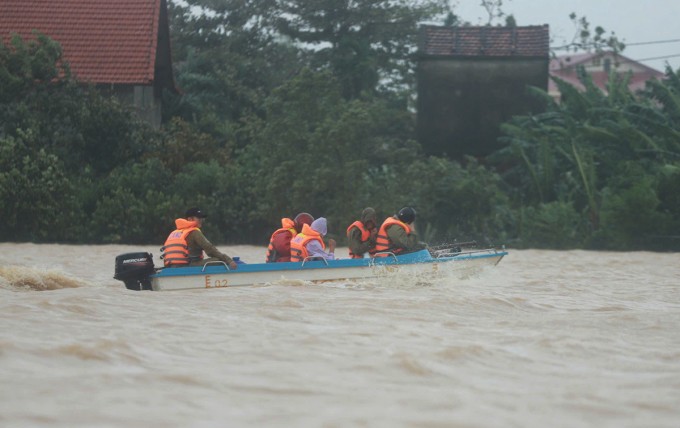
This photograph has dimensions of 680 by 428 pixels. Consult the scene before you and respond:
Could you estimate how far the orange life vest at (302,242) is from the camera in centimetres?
1728

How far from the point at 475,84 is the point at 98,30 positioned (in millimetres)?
13348

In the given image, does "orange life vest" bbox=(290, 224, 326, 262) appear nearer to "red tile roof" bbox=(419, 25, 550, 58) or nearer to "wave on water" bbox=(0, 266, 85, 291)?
"wave on water" bbox=(0, 266, 85, 291)

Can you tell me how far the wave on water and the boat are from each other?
48.7 inches

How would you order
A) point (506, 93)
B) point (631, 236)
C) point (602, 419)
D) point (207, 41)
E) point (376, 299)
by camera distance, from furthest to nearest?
point (207, 41) < point (506, 93) < point (631, 236) < point (376, 299) < point (602, 419)

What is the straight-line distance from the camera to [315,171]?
32.6 m

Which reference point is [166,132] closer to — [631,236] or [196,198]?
[196,198]

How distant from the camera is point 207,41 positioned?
45.5m

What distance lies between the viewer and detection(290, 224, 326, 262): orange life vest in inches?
680

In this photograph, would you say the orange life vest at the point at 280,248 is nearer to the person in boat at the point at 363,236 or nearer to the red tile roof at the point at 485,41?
the person in boat at the point at 363,236

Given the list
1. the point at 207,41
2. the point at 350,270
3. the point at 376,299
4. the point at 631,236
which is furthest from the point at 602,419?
the point at 207,41

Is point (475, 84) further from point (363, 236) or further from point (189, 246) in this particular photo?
point (189, 246)

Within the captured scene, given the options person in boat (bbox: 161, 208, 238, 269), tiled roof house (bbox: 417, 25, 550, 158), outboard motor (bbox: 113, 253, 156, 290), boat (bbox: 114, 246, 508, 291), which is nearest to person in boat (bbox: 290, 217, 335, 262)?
boat (bbox: 114, 246, 508, 291)

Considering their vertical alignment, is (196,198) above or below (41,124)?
below

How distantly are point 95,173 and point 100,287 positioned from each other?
1715 cm
